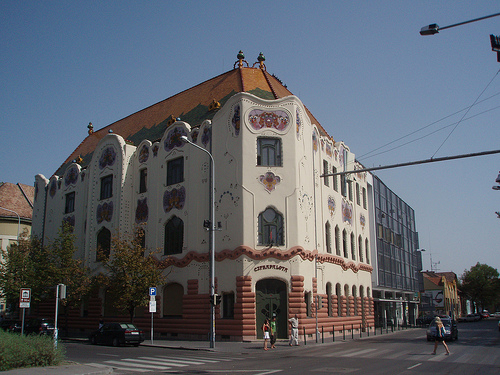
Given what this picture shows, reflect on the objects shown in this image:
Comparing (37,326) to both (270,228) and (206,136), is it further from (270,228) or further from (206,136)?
(206,136)

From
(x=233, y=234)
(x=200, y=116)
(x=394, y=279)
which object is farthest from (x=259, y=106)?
(x=394, y=279)

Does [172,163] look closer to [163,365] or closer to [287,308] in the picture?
[287,308]

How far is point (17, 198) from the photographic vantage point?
6347 centimetres

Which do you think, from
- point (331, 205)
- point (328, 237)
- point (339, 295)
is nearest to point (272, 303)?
point (328, 237)

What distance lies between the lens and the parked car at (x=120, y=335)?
86.6 feet

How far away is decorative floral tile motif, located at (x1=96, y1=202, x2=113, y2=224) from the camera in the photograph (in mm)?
37800

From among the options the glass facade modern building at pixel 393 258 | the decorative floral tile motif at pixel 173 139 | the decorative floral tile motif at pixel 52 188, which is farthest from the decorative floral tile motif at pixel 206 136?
the glass facade modern building at pixel 393 258

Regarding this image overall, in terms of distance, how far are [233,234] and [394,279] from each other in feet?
105

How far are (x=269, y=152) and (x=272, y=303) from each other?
377 inches

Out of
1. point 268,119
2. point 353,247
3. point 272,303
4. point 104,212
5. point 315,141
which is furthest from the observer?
point 353,247

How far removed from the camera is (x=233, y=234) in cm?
3011

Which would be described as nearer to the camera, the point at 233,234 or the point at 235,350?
the point at 235,350

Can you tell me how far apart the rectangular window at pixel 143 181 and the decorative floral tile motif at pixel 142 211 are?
90 centimetres

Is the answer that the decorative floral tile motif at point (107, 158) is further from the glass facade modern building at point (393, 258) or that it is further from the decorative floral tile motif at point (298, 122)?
the glass facade modern building at point (393, 258)
